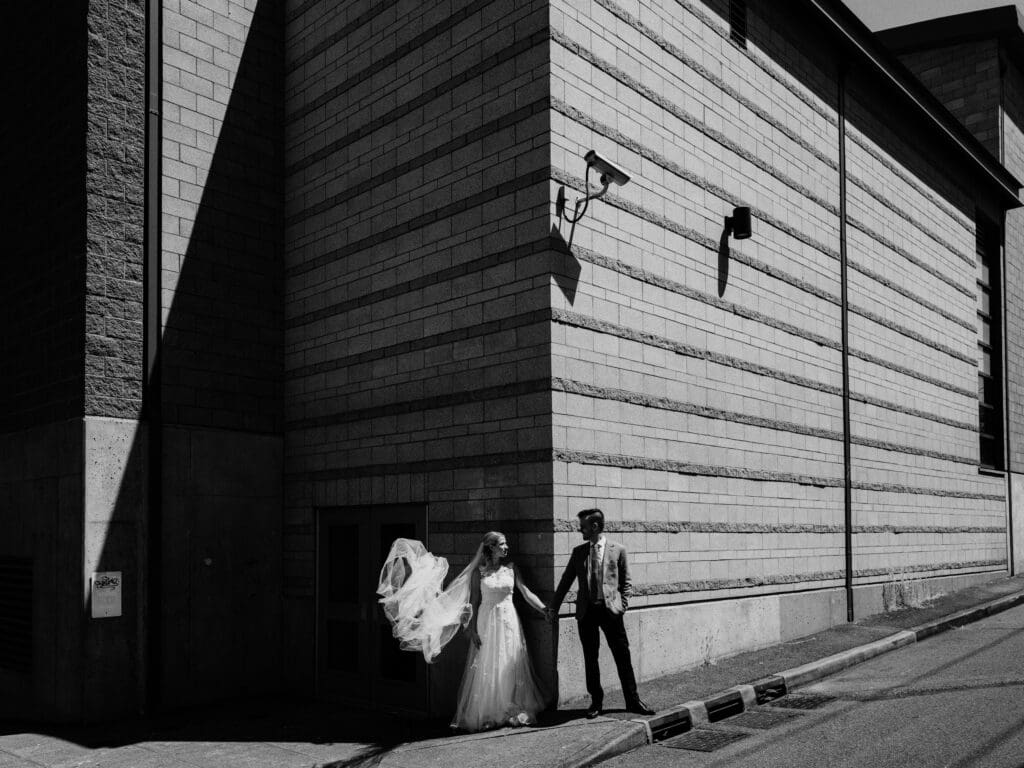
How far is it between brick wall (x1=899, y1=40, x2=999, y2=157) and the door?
51.3ft

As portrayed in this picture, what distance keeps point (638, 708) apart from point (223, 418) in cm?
571

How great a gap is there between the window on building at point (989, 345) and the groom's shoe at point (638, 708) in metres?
13.5

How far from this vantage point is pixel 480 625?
947 centimetres

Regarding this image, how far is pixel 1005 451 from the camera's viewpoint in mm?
20094

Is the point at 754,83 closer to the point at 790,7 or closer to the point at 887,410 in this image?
the point at 790,7

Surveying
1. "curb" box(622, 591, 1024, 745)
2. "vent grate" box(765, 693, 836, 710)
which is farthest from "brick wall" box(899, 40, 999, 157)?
"vent grate" box(765, 693, 836, 710)

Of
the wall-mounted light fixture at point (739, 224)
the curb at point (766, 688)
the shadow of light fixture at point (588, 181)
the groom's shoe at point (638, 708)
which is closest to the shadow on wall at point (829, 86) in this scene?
the wall-mounted light fixture at point (739, 224)

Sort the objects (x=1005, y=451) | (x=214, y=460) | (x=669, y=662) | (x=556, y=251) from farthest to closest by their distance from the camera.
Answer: (x=1005, y=451) → (x=214, y=460) → (x=669, y=662) → (x=556, y=251)

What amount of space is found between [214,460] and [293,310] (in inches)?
81.8

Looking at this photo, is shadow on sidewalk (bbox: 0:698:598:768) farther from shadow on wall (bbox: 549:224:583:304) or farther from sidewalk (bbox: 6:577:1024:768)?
shadow on wall (bbox: 549:224:583:304)

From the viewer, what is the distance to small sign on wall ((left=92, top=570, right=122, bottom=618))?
34.7 feet

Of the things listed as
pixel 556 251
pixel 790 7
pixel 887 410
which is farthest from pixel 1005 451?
pixel 556 251

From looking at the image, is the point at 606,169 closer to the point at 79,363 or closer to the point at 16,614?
the point at 79,363

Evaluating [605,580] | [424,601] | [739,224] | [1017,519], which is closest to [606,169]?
[739,224]
